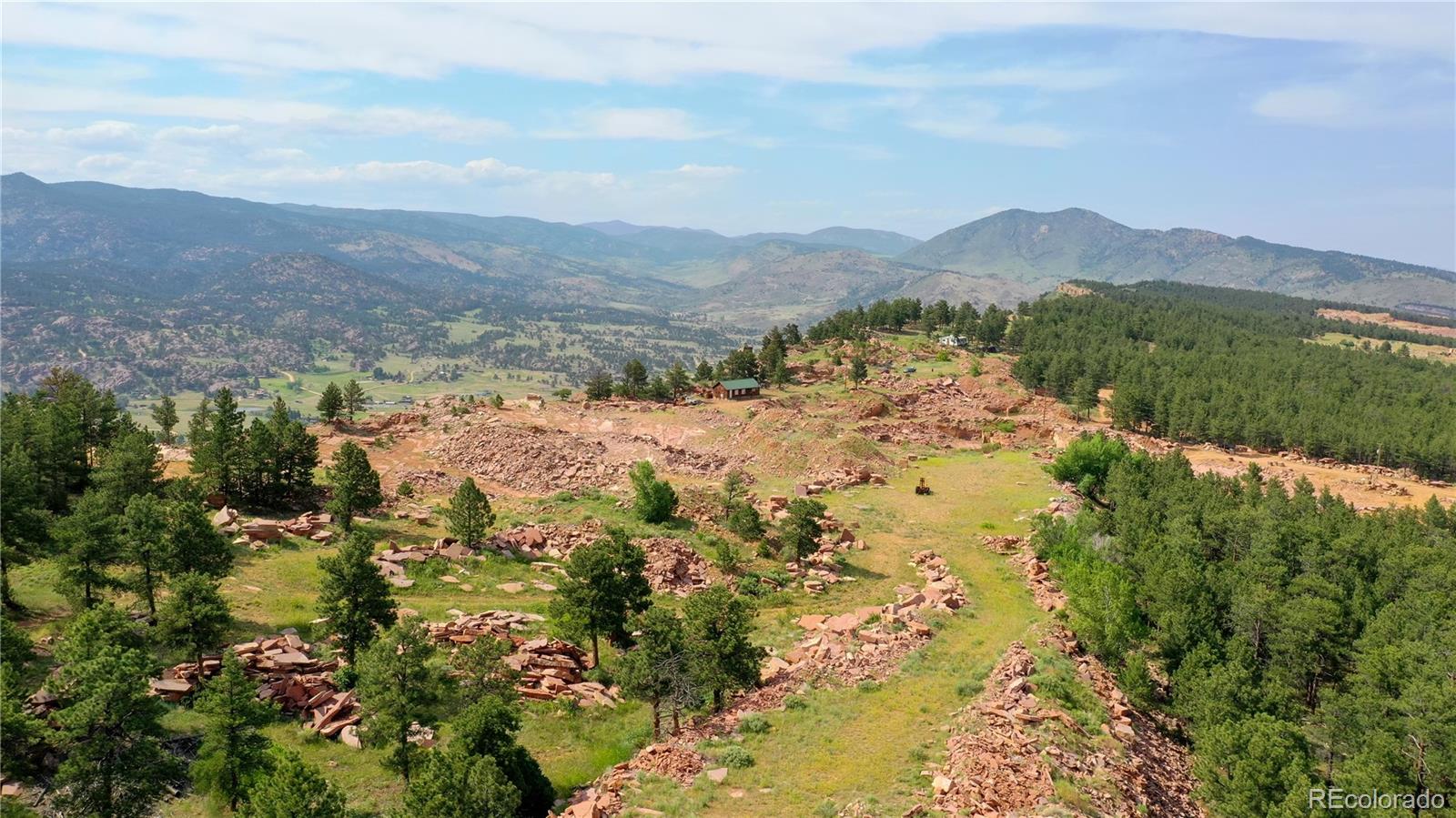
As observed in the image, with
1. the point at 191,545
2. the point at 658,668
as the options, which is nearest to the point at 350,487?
the point at 191,545

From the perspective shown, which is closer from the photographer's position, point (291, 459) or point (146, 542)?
point (146, 542)

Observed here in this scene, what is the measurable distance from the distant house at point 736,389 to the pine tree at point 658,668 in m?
63.0

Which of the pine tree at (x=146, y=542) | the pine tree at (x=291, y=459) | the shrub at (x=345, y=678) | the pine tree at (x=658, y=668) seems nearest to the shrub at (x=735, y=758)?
the pine tree at (x=658, y=668)

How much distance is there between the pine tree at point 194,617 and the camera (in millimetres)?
27531

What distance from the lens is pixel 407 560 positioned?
42906 mm

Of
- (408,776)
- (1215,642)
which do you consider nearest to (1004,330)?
(1215,642)

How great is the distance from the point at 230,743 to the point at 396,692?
15.0 feet

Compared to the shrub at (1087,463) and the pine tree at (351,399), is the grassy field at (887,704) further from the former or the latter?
the pine tree at (351,399)

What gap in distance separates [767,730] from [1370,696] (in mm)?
27168

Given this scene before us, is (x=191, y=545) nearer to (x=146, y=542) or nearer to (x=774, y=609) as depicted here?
(x=146, y=542)

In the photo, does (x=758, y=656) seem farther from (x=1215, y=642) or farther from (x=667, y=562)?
(x=1215, y=642)

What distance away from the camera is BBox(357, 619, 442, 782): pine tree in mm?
24016

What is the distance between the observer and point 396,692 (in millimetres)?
24141

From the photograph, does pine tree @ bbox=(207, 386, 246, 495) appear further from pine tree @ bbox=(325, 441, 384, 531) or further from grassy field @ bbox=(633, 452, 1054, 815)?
grassy field @ bbox=(633, 452, 1054, 815)
